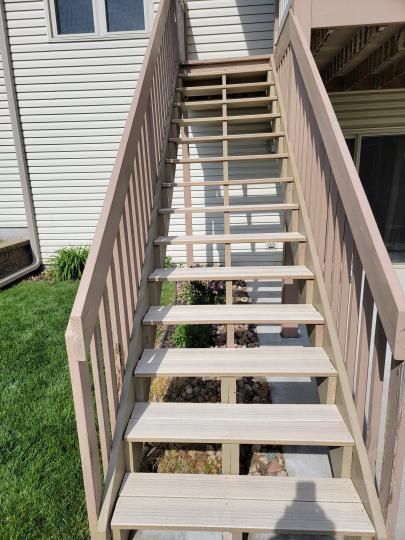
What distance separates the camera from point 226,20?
4.73 m

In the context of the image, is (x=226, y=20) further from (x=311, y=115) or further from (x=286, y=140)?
(x=311, y=115)

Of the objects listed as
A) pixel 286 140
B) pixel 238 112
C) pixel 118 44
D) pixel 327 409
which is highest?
pixel 118 44

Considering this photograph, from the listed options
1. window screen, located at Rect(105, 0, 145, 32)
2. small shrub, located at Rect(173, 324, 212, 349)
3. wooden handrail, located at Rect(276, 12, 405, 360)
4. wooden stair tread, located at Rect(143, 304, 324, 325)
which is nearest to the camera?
wooden handrail, located at Rect(276, 12, 405, 360)

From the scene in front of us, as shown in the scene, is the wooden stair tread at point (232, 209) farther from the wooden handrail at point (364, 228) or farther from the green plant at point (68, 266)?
the green plant at point (68, 266)

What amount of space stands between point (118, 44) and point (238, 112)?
181cm

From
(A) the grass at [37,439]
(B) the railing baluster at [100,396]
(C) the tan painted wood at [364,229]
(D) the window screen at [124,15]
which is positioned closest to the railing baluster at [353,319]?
(C) the tan painted wood at [364,229]

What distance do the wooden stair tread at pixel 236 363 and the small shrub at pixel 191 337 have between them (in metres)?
1.20

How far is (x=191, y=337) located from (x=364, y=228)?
2.16 m

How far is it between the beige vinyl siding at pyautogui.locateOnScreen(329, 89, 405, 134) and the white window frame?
107 inches

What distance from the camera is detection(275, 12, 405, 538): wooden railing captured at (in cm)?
124

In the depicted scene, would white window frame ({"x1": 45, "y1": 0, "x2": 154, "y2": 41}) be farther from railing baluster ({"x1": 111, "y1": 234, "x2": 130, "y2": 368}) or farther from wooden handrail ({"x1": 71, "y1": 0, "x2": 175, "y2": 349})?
railing baluster ({"x1": 111, "y1": 234, "x2": 130, "y2": 368})

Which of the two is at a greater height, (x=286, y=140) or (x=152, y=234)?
(x=286, y=140)

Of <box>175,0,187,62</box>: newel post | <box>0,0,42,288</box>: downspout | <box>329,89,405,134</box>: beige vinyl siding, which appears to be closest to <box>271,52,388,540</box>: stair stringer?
<box>175,0,187,62</box>: newel post

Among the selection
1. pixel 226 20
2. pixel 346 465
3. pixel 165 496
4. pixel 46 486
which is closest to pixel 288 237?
pixel 346 465
